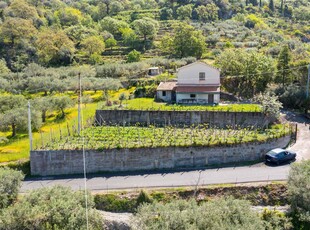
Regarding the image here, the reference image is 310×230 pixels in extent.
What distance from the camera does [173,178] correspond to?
2970cm

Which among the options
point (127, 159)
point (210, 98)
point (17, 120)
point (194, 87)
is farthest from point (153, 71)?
point (127, 159)

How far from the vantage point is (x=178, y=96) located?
44.2 m

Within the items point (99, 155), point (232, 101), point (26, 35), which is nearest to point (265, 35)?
point (232, 101)

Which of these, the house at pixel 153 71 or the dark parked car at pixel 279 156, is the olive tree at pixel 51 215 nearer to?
the dark parked car at pixel 279 156

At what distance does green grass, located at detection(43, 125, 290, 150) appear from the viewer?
105ft

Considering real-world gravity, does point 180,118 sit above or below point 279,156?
above

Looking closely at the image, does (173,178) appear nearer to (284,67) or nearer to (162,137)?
(162,137)

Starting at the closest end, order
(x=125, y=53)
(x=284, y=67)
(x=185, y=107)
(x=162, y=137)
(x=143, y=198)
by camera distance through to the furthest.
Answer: (x=143, y=198) < (x=162, y=137) < (x=185, y=107) < (x=284, y=67) < (x=125, y=53)

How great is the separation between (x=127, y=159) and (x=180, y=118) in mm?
10161

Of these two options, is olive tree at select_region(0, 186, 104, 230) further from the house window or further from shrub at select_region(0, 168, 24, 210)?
the house window

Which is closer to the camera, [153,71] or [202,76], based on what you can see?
[202,76]

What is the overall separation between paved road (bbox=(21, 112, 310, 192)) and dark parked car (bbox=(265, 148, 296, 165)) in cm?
56

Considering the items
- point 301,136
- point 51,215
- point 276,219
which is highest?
point 301,136

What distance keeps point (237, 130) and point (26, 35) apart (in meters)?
62.8
